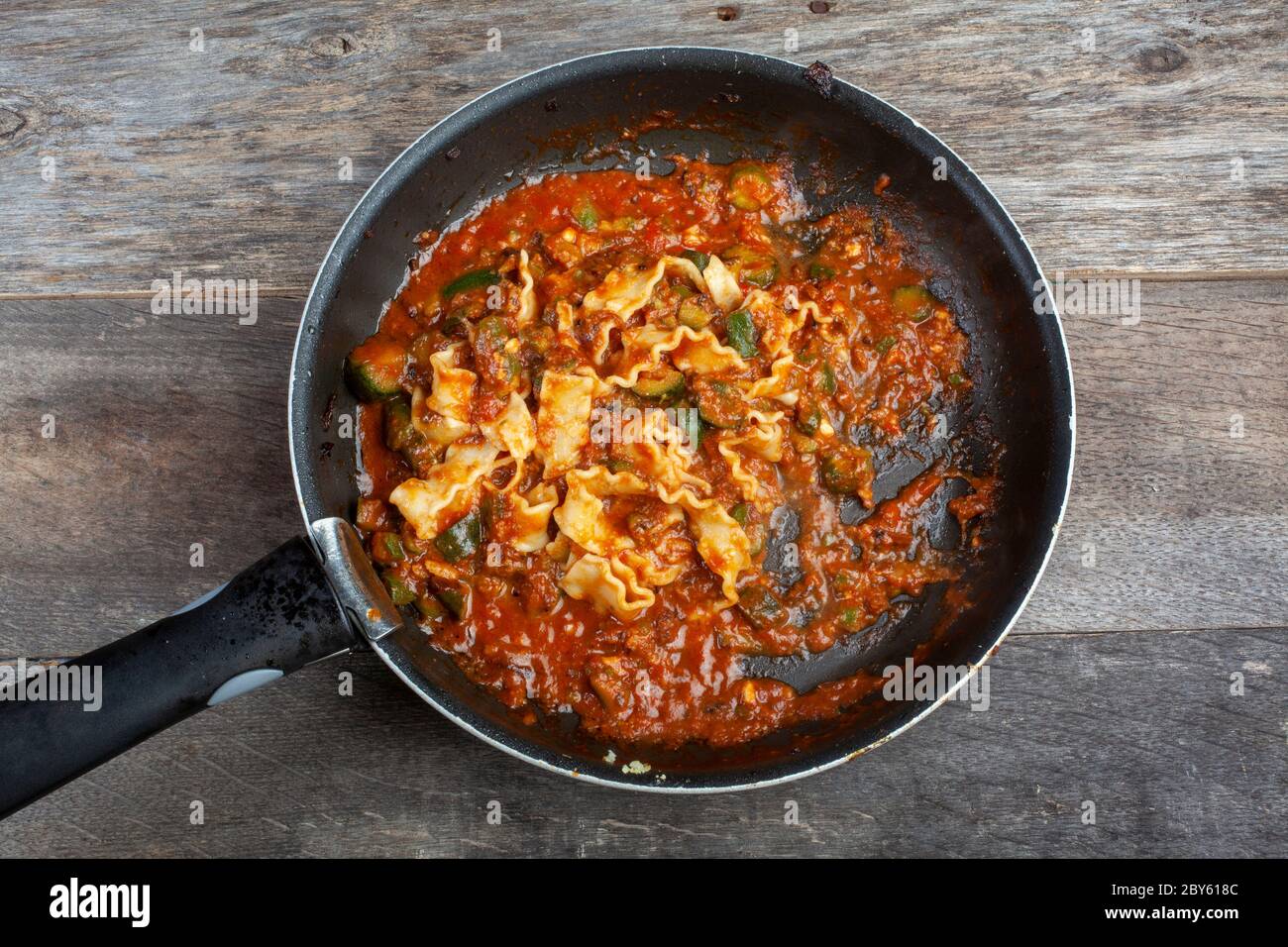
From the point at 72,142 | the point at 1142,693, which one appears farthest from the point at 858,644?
the point at 72,142

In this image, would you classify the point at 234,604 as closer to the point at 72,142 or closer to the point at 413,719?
the point at 413,719

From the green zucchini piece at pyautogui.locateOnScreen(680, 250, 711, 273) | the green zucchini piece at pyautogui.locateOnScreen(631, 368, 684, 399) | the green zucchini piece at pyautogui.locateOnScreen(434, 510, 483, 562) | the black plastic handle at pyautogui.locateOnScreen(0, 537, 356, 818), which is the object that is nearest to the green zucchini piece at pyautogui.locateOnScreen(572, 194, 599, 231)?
Result: the green zucchini piece at pyautogui.locateOnScreen(680, 250, 711, 273)

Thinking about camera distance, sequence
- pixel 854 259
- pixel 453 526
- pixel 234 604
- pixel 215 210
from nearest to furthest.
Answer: pixel 234 604, pixel 453 526, pixel 854 259, pixel 215 210

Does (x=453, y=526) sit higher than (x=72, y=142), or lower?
lower

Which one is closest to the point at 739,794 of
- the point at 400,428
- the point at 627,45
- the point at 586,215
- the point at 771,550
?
the point at 771,550

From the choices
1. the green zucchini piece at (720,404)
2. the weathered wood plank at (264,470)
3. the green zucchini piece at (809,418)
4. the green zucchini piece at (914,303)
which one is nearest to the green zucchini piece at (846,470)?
the green zucchini piece at (809,418)

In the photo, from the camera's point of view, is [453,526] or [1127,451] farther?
[1127,451]
